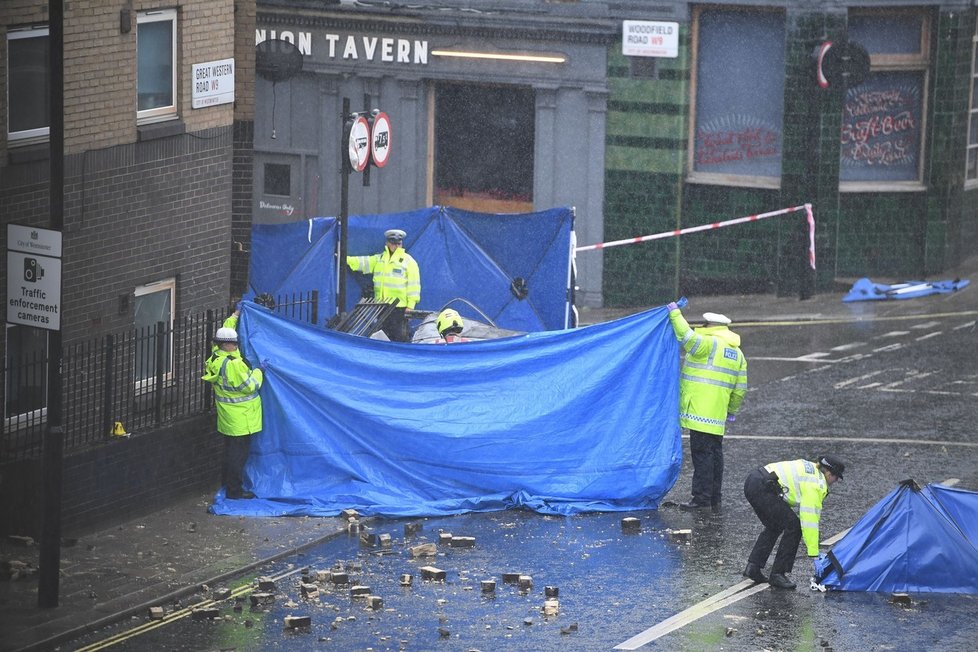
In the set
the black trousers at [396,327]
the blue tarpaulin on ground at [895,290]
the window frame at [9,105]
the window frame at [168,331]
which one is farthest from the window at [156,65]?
the blue tarpaulin on ground at [895,290]

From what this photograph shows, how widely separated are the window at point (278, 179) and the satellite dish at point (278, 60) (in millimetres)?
1735

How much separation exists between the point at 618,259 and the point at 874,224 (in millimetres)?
4032

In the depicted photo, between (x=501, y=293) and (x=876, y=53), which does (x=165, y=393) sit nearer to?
(x=501, y=293)

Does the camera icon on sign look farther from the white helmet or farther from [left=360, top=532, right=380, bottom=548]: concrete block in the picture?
[left=360, top=532, right=380, bottom=548]: concrete block

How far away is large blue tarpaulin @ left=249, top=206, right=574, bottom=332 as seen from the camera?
22062 millimetres

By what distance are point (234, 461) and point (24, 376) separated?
214 centimetres

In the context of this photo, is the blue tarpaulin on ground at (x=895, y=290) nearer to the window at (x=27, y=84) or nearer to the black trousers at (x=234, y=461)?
the black trousers at (x=234, y=461)

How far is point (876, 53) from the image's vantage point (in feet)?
90.4

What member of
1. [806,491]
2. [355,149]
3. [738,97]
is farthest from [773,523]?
[738,97]

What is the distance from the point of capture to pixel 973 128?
2889 cm

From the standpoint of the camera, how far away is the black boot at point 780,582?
48.5 ft

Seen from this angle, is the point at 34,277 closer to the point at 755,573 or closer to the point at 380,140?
the point at 755,573

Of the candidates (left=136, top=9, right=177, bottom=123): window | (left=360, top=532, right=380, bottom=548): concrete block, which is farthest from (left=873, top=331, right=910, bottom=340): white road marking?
(left=136, top=9, right=177, bottom=123): window

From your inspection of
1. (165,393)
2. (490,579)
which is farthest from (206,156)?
(490,579)
